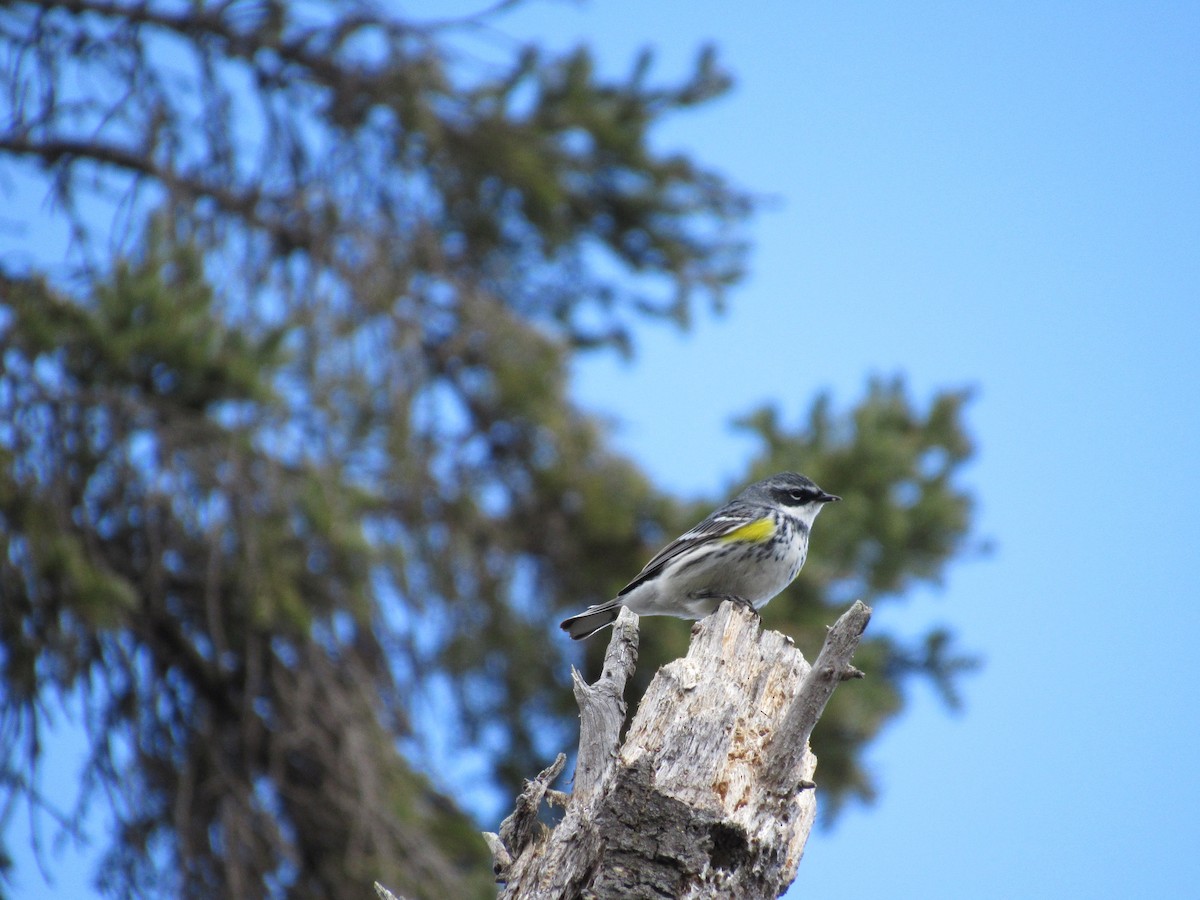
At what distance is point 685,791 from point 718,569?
3135 mm

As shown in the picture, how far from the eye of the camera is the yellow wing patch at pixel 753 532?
6.92 m

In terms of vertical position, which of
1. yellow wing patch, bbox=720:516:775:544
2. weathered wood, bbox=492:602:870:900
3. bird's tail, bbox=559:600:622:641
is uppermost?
yellow wing patch, bbox=720:516:775:544

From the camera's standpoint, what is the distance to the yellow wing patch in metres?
6.92

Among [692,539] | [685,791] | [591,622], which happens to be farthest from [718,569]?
[685,791]

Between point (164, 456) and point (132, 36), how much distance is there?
362 centimetres

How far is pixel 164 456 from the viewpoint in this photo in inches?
287

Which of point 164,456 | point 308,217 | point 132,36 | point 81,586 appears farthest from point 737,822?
point 132,36

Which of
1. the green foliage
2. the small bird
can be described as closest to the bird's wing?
the small bird

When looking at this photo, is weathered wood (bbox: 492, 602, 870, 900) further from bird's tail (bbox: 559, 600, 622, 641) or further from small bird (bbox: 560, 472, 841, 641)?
small bird (bbox: 560, 472, 841, 641)

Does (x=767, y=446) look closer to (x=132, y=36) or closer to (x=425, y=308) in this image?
(x=425, y=308)

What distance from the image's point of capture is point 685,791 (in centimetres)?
374

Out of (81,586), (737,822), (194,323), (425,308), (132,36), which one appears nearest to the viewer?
(737,822)

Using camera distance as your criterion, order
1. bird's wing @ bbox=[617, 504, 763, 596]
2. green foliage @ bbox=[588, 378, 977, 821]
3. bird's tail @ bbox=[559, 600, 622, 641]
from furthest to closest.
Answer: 1. green foliage @ bbox=[588, 378, 977, 821]
2. bird's wing @ bbox=[617, 504, 763, 596]
3. bird's tail @ bbox=[559, 600, 622, 641]

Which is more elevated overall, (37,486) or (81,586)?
(37,486)
